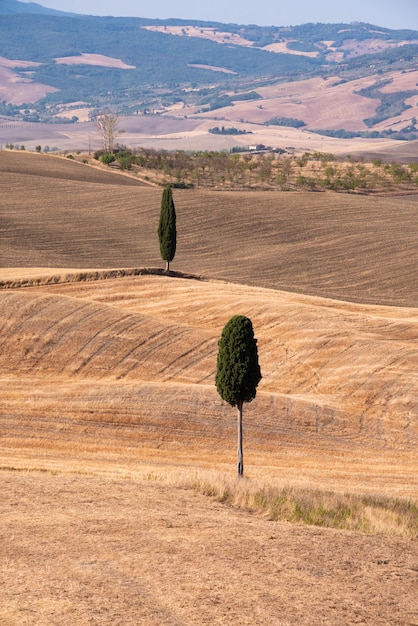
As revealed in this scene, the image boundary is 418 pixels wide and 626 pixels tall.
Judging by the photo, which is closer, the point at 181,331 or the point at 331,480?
the point at 331,480

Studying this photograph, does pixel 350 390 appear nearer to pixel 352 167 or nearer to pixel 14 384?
pixel 14 384

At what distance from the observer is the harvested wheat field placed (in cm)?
1684

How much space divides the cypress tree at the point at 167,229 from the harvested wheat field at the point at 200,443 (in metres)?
3.32

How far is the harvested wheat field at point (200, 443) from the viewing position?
55.3 ft

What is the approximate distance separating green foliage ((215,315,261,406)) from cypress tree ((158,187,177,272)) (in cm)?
3679

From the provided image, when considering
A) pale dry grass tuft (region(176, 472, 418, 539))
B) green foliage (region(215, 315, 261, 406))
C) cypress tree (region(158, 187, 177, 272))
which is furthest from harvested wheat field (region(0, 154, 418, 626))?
cypress tree (region(158, 187, 177, 272))

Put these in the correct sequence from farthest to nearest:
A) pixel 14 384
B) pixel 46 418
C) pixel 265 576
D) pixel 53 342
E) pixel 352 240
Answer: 1. pixel 352 240
2. pixel 53 342
3. pixel 14 384
4. pixel 46 418
5. pixel 265 576

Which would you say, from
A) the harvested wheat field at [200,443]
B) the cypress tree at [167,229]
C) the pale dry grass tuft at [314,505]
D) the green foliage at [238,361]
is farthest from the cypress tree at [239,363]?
the cypress tree at [167,229]

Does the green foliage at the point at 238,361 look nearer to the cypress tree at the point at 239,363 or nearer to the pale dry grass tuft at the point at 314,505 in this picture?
the cypress tree at the point at 239,363

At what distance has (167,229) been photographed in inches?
2724

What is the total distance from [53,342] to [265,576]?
1233 inches

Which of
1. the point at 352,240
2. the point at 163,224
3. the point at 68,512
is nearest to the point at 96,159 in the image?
the point at 352,240

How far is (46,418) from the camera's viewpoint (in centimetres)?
3747

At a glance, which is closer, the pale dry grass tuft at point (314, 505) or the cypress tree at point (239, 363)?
the pale dry grass tuft at point (314, 505)
